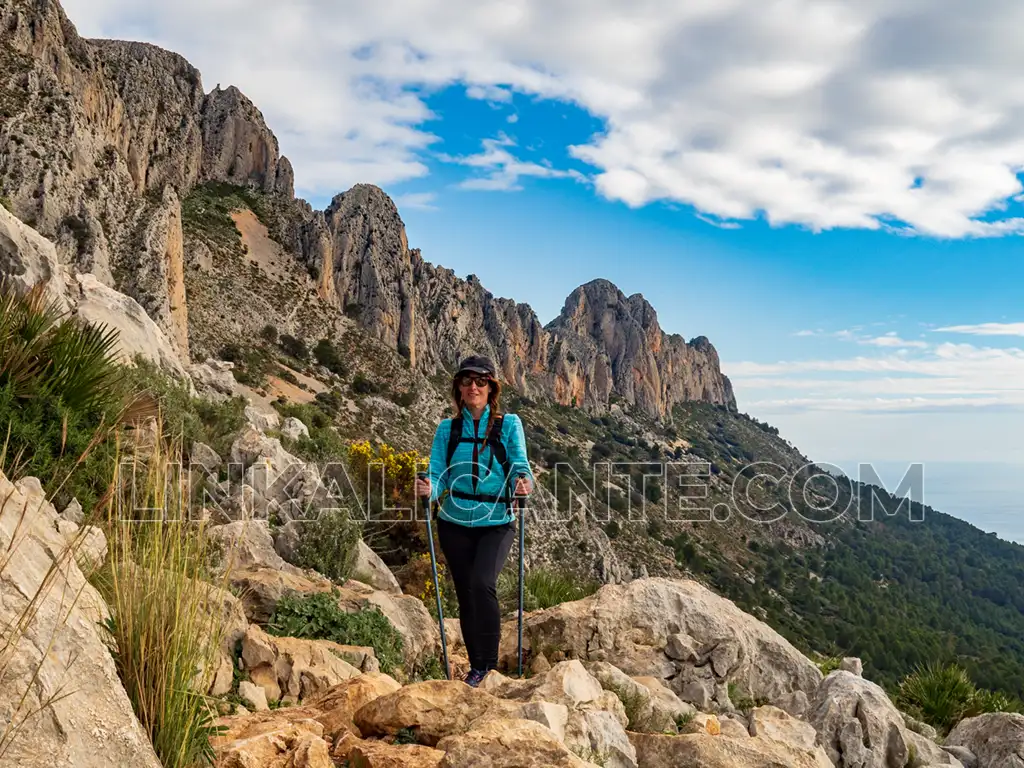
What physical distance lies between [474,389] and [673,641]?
10.5ft

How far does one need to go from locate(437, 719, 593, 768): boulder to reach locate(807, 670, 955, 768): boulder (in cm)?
348

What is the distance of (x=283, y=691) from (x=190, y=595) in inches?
74.4

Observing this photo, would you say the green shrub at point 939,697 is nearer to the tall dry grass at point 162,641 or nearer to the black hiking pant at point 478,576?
the black hiking pant at point 478,576

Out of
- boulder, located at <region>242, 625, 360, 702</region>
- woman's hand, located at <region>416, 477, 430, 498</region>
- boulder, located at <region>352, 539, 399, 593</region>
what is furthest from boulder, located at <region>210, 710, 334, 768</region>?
boulder, located at <region>352, 539, 399, 593</region>

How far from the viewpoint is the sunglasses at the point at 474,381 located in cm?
475

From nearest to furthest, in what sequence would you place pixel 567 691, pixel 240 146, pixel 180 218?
pixel 567 691 < pixel 180 218 < pixel 240 146

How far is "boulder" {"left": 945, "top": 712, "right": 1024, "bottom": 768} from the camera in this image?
18.8 ft

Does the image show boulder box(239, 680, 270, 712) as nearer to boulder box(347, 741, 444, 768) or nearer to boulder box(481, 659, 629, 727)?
boulder box(347, 741, 444, 768)

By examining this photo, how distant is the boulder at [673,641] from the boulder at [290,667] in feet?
6.56

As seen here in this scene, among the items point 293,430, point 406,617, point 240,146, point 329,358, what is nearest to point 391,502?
point 293,430

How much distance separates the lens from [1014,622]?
77750 millimetres

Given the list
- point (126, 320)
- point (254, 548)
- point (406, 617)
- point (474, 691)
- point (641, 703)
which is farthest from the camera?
point (126, 320)

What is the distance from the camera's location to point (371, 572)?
7746 mm

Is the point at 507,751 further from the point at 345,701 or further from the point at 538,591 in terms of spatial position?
the point at 538,591
